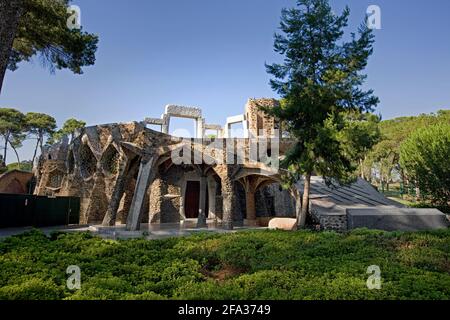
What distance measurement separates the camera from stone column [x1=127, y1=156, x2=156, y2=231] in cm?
1541

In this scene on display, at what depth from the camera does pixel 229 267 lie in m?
7.08

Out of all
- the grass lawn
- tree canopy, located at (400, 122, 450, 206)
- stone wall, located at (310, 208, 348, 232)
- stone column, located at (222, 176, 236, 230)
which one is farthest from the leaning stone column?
tree canopy, located at (400, 122, 450, 206)

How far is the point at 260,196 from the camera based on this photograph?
24.9m

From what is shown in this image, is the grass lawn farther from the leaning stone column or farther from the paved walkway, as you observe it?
the leaning stone column

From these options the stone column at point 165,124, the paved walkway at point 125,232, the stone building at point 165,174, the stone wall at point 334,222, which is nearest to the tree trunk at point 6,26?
the paved walkway at point 125,232

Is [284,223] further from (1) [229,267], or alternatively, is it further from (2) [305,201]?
(1) [229,267]

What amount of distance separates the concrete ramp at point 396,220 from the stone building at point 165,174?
11.2 ft

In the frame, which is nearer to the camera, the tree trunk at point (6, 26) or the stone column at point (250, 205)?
the tree trunk at point (6, 26)

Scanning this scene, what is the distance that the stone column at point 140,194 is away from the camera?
15.4m

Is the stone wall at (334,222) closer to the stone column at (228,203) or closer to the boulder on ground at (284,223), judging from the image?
the boulder on ground at (284,223)

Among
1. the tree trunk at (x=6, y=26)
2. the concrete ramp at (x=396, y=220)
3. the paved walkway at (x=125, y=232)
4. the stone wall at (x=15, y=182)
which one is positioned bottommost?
the paved walkway at (x=125, y=232)

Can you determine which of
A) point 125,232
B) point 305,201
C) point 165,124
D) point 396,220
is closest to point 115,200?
point 125,232

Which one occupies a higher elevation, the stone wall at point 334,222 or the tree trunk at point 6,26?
the tree trunk at point 6,26
